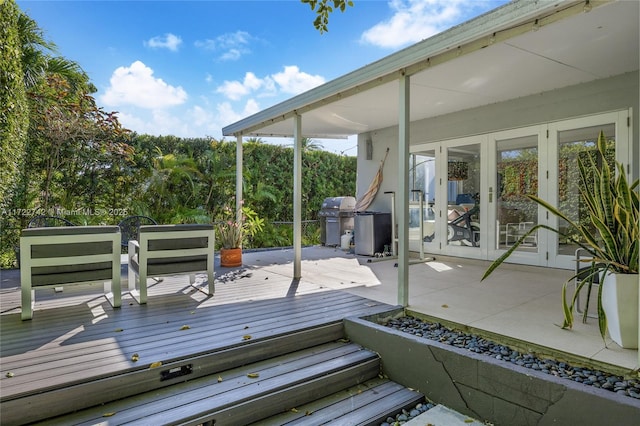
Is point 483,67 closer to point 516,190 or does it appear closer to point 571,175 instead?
point 571,175

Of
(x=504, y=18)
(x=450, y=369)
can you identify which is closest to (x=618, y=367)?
(x=450, y=369)

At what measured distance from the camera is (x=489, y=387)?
8.11 ft

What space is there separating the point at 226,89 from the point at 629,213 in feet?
43.0

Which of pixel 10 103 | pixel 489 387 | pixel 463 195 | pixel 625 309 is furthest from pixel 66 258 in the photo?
pixel 463 195

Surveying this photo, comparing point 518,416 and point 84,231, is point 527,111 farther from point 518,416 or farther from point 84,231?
point 84,231

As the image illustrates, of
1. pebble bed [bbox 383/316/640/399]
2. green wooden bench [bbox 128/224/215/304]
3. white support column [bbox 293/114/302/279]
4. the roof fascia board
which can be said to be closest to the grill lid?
white support column [bbox 293/114/302/279]

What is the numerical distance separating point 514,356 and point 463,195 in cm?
435

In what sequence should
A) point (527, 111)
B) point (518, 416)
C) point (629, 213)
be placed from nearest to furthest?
1. point (518, 416)
2. point (629, 213)
3. point (527, 111)

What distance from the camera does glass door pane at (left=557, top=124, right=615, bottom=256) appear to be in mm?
5180

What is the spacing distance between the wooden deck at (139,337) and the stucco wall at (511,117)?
3.89m

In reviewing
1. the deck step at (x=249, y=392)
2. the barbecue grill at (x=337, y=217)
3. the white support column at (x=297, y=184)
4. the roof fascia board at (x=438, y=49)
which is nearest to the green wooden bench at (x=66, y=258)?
the deck step at (x=249, y=392)

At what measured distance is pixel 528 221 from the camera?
19.2 ft

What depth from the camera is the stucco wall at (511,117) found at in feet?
15.5

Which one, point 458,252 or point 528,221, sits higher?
point 528,221
